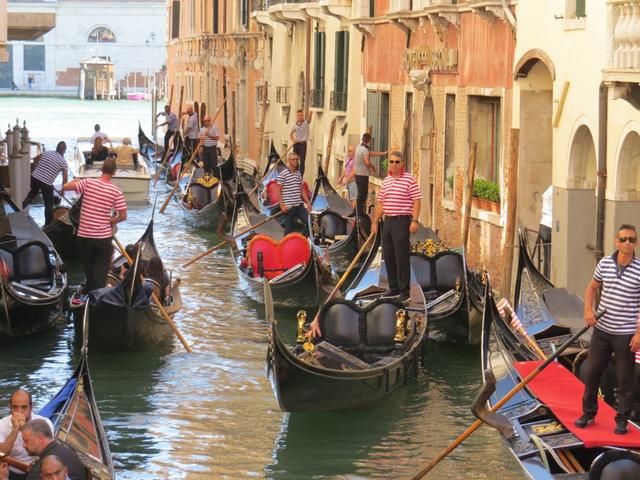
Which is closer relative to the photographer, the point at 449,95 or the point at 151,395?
the point at 151,395

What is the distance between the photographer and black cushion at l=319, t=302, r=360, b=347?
6.41 meters

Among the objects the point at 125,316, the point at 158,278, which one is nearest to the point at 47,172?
the point at 158,278

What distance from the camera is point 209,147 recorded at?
16.0 meters

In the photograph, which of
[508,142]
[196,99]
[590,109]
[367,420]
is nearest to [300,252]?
[508,142]

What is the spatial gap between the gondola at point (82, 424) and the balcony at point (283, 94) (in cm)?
1138

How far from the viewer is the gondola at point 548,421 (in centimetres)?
455

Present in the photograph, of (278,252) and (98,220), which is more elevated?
(98,220)

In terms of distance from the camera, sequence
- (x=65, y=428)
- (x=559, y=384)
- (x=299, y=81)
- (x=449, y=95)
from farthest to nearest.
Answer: (x=299, y=81)
(x=449, y=95)
(x=559, y=384)
(x=65, y=428)

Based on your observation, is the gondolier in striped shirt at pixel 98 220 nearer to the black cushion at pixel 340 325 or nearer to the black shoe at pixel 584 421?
the black cushion at pixel 340 325

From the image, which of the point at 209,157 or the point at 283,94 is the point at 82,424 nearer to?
the point at 209,157

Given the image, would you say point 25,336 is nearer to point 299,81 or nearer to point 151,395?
point 151,395

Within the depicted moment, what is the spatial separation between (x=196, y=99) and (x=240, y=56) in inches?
188

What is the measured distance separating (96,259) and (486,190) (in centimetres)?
279

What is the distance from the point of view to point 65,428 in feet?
16.0
